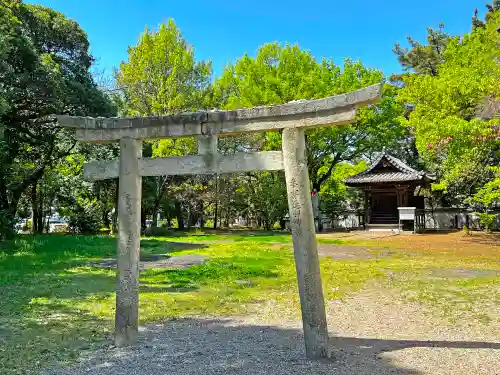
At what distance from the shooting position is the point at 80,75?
2164cm

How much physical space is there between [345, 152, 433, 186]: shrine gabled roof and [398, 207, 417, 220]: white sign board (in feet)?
7.16

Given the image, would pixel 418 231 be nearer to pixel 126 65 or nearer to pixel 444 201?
pixel 444 201

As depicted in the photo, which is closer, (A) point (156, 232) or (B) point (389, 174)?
(A) point (156, 232)

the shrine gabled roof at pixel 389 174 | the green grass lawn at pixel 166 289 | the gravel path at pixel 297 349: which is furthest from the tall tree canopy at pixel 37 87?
the shrine gabled roof at pixel 389 174

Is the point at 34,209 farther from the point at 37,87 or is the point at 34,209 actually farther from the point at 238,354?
the point at 238,354

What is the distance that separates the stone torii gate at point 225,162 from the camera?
489 cm

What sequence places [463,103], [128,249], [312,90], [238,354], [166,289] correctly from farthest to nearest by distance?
[312,90] → [463,103] → [166,289] → [128,249] → [238,354]

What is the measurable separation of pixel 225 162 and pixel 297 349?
254cm

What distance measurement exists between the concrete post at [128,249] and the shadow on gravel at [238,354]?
290 mm

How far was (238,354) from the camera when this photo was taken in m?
5.12

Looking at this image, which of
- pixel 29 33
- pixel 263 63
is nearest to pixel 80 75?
pixel 29 33

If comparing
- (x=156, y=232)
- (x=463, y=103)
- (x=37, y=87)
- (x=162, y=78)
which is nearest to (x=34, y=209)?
(x=156, y=232)

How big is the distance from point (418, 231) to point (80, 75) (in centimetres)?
2281

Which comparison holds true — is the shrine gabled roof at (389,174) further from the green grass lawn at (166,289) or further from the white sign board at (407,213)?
the green grass lawn at (166,289)
